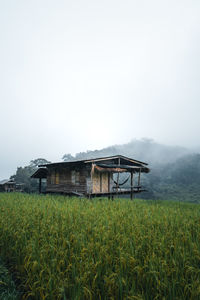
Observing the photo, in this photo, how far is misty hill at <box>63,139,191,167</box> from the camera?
101 metres

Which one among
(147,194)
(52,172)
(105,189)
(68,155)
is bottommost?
(147,194)

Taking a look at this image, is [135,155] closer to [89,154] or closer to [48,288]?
[89,154]

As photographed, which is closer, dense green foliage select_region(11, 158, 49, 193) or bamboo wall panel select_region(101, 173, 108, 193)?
bamboo wall panel select_region(101, 173, 108, 193)

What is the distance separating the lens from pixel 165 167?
87.9 metres

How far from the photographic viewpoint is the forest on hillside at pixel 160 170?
45.2 meters

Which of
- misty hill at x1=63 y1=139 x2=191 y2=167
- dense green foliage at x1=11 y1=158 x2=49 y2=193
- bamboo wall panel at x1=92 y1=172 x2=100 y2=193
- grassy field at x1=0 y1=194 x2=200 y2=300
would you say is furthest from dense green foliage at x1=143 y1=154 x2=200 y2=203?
grassy field at x1=0 y1=194 x2=200 y2=300

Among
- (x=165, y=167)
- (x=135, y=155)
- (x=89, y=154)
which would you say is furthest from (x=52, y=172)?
(x=135, y=155)

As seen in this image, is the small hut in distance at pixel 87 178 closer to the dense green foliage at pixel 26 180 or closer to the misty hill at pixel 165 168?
the dense green foliage at pixel 26 180

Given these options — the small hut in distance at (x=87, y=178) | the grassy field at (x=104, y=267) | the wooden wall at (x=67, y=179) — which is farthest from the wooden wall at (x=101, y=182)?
the grassy field at (x=104, y=267)

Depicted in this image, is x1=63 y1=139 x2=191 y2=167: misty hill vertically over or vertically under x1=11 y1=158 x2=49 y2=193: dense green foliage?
over

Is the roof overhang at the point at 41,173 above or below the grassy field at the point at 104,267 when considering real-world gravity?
above

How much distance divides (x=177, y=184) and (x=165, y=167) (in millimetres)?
19189

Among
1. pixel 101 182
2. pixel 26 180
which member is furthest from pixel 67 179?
pixel 26 180

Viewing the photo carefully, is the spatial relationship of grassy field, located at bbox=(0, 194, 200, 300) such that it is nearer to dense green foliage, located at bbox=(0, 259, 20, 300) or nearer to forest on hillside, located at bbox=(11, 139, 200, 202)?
dense green foliage, located at bbox=(0, 259, 20, 300)
